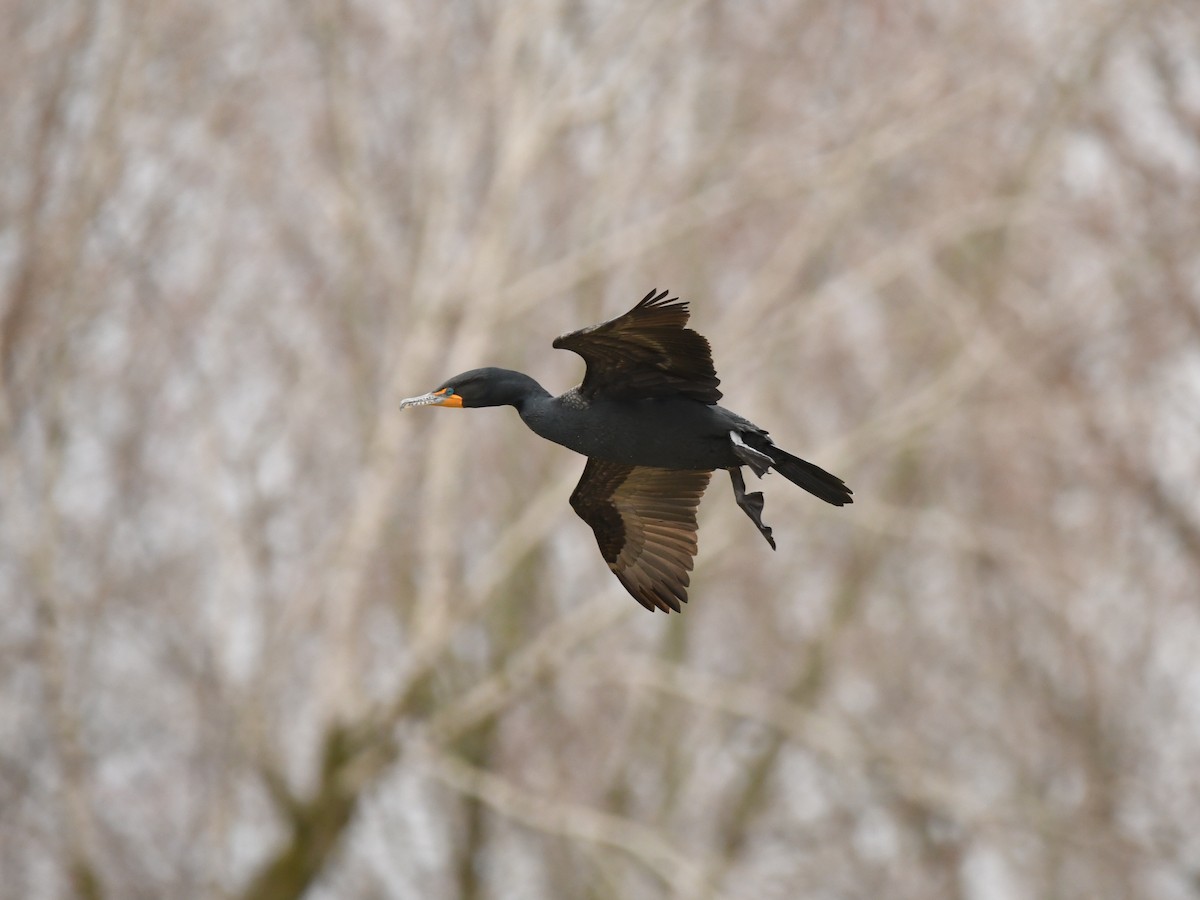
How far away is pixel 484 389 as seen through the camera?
5773 millimetres

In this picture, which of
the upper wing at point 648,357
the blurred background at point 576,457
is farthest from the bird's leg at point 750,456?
the blurred background at point 576,457

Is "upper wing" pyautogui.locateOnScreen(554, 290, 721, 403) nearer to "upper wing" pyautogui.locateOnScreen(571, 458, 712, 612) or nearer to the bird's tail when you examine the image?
the bird's tail

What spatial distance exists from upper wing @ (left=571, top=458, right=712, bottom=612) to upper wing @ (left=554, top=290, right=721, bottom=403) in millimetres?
899

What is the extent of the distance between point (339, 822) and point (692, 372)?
7.73 meters

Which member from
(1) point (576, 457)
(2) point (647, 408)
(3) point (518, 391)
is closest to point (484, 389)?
(3) point (518, 391)

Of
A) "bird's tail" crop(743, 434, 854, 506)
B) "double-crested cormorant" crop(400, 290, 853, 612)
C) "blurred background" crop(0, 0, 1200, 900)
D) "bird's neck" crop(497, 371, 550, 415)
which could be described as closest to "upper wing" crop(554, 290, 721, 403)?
"double-crested cormorant" crop(400, 290, 853, 612)

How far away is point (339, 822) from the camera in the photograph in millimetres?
12727

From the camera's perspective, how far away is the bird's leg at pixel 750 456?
5359mm

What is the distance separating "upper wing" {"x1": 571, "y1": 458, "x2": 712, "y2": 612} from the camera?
650 centimetres

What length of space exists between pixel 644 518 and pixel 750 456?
1.21 m

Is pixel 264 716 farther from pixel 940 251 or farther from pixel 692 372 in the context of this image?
pixel 692 372

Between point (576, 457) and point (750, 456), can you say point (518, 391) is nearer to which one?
point (750, 456)

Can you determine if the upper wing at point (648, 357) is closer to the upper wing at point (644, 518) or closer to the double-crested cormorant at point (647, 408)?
the double-crested cormorant at point (647, 408)

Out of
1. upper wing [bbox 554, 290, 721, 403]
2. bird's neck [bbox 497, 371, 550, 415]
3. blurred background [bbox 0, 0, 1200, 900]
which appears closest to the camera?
upper wing [bbox 554, 290, 721, 403]
